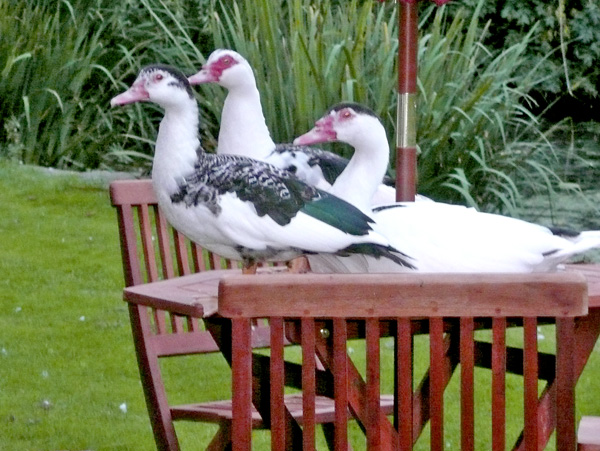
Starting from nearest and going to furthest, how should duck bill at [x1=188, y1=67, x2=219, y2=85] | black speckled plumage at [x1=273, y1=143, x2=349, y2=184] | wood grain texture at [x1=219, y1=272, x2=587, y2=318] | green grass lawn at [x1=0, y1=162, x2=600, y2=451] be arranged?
wood grain texture at [x1=219, y1=272, x2=587, y2=318], duck bill at [x1=188, y1=67, x2=219, y2=85], black speckled plumage at [x1=273, y1=143, x2=349, y2=184], green grass lawn at [x1=0, y1=162, x2=600, y2=451]

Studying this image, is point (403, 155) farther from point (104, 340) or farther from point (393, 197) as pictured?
point (104, 340)

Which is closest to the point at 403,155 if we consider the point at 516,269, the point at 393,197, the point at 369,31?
the point at 393,197

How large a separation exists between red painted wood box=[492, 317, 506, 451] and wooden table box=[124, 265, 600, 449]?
0.43 m

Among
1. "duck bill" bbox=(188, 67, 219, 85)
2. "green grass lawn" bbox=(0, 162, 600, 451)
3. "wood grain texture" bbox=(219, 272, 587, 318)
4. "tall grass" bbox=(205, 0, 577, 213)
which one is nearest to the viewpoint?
"wood grain texture" bbox=(219, 272, 587, 318)

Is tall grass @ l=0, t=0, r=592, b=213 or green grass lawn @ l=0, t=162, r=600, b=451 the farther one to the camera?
tall grass @ l=0, t=0, r=592, b=213

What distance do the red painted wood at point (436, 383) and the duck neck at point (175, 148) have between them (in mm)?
933

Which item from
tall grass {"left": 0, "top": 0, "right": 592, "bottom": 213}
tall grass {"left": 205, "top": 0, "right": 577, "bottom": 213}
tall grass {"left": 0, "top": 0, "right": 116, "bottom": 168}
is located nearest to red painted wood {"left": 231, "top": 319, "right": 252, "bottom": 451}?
tall grass {"left": 0, "top": 0, "right": 592, "bottom": 213}

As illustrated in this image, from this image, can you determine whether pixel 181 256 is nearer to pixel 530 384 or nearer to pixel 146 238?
pixel 146 238

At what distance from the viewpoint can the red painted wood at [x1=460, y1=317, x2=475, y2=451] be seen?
194 centimetres

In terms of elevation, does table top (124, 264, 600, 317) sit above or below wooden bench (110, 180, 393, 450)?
above

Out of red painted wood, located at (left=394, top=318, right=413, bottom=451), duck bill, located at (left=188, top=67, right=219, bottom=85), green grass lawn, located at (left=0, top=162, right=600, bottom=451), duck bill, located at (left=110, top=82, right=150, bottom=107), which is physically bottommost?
green grass lawn, located at (left=0, top=162, right=600, bottom=451)

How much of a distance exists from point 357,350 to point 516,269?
2961 millimetres

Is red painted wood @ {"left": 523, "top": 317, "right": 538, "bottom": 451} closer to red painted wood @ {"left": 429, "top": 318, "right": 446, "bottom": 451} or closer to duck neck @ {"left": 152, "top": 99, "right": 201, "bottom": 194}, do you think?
red painted wood @ {"left": 429, "top": 318, "right": 446, "bottom": 451}

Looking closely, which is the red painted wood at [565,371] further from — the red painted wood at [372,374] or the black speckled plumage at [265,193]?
the black speckled plumage at [265,193]
